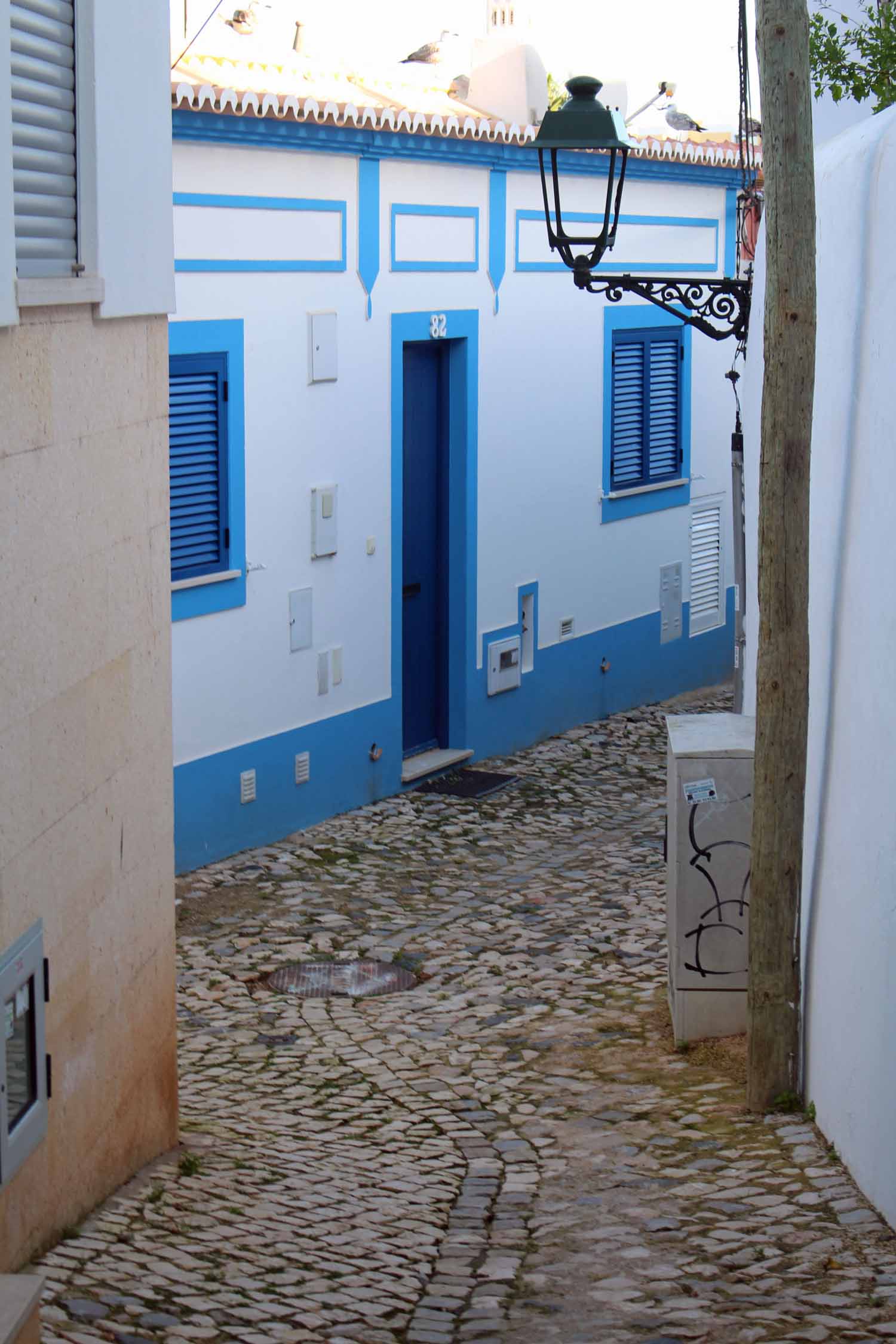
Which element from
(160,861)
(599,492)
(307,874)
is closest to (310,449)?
(307,874)

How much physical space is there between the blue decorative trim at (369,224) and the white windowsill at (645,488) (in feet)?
11.5

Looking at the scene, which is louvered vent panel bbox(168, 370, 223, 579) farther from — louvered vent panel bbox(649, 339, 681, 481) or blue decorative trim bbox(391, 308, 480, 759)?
louvered vent panel bbox(649, 339, 681, 481)

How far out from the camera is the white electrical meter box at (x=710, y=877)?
21.4 ft

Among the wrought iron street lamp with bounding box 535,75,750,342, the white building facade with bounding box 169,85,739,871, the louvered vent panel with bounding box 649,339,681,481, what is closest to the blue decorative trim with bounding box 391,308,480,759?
the white building facade with bounding box 169,85,739,871

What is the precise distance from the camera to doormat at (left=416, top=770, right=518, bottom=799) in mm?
11078

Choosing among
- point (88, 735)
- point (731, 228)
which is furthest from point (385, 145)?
point (88, 735)

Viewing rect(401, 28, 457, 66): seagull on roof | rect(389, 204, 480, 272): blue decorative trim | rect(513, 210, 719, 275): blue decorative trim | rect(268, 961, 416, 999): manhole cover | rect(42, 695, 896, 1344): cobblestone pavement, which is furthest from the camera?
rect(401, 28, 457, 66): seagull on roof

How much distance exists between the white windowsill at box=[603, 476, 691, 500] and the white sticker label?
275 inches

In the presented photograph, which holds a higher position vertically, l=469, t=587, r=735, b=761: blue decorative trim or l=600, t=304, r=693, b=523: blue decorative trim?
l=600, t=304, r=693, b=523: blue decorative trim

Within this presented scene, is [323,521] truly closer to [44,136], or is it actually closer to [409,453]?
[409,453]

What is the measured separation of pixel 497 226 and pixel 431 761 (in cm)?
366

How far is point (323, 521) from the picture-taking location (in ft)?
33.2

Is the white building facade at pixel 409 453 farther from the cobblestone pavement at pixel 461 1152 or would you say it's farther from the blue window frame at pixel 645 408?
the cobblestone pavement at pixel 461 1152

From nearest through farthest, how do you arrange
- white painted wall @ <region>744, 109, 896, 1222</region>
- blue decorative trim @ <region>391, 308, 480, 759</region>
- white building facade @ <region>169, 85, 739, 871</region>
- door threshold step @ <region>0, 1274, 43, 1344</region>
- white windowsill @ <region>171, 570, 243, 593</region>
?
door threshold step @ <region>0, 1274, 43, 1344</region>, white painted wall @ <region>744, 109, 896, 1222</region>, white windowsill @ <region>171, 570, 243, 593</region>, white building facade @ <region>169, 85, 739, 871</region>, blue decorative trim @ <region>391, 308, 480, 759</region>
